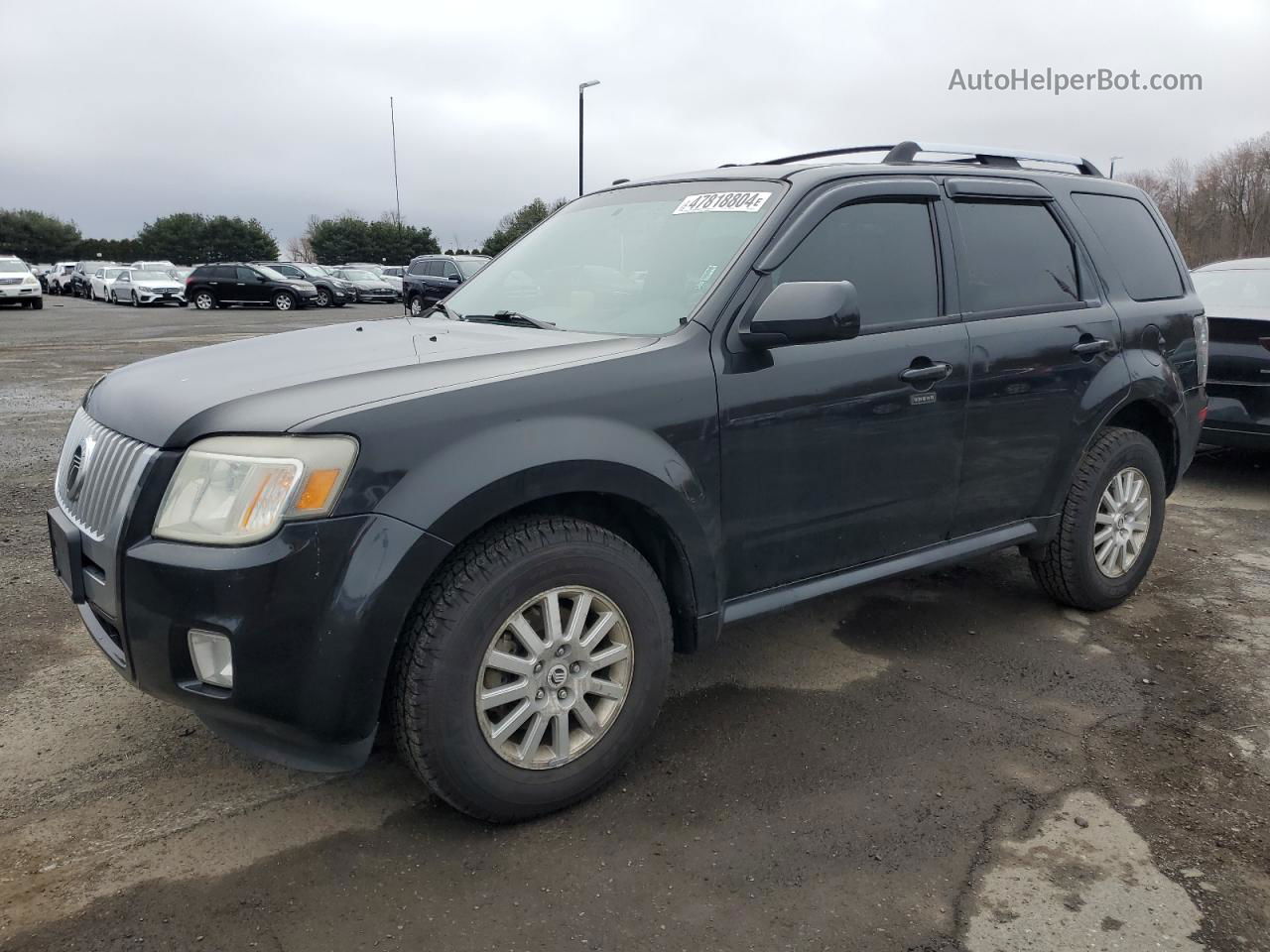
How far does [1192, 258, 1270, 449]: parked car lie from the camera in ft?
21.4

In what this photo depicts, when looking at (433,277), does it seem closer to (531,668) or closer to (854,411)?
(854,411)

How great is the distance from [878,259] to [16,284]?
33636mm

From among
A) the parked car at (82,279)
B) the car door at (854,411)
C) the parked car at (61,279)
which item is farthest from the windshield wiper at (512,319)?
the parked car at (61,279)

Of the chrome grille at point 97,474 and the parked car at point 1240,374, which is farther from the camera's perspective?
the parked car at point 1240,374

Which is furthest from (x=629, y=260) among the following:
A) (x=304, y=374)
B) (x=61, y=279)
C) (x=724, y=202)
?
(x=61, y=279)

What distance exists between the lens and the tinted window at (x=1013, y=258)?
3766mm

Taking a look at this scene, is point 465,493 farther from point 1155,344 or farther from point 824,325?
point 1155,344

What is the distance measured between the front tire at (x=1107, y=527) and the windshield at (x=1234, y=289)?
127 inches

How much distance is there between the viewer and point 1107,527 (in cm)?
436

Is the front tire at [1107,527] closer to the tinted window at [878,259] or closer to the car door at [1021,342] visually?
the car door at [1021,342]

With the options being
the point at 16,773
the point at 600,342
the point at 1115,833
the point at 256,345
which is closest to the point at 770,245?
Result: the point at 600,342

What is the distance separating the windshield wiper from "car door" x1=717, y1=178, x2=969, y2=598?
74 centimetres

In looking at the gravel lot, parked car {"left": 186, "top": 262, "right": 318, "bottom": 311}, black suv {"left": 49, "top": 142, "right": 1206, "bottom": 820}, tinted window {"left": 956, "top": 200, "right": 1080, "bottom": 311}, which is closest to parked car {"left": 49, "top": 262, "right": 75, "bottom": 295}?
parked car {"left": 186, "top": 262, "right": 318, "bottom": 311}

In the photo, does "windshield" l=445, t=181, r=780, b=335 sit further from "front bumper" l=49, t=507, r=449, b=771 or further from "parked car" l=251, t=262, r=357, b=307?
"parked car" l=251, t=262, r=357, b=307
